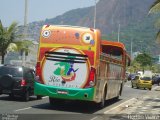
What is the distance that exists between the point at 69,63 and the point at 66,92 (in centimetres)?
119

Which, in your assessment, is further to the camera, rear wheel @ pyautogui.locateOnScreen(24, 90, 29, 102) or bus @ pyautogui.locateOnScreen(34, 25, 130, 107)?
rear wheel @ pyautogui.locateOnScreen(24, 90, 29, 102)

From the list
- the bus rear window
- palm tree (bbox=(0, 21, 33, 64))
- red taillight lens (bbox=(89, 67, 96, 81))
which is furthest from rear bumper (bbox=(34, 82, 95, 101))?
palm tree (bbox=(0, 21, 33, 64))

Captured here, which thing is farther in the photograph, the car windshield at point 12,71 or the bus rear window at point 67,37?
the car windshield at point 12,71

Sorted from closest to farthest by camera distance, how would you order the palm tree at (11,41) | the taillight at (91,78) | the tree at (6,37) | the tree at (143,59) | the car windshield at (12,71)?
1. the taillight at (91,78)
2. the car windshield at (12,71)
3. the palm tree at (11,41)
4. the tree at (6,37)
5. the tree at (143,59)

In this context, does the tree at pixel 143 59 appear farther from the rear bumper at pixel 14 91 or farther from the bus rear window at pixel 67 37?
the bus rear window at pixel 67 37

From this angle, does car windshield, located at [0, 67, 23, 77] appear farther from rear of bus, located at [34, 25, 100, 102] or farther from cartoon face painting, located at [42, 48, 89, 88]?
cartoon face painting, located at [42, 48, 89, 88]

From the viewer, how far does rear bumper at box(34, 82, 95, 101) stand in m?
19.3

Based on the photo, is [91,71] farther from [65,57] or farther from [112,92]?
[112,92]

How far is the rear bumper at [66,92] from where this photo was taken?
19.3 m

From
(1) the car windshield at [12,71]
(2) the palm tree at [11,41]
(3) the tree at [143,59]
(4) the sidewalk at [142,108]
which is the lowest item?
Answer: (4) the sidewalk at [142,108]

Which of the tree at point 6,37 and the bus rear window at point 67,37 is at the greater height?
the tree at point 6,37

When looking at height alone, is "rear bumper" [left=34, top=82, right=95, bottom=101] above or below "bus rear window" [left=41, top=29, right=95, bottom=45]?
below

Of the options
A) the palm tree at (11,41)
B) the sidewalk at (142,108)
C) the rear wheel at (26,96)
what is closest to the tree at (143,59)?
the palm tree at (11,41)

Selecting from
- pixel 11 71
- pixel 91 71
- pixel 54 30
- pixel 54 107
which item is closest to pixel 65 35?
pixel 54 30
